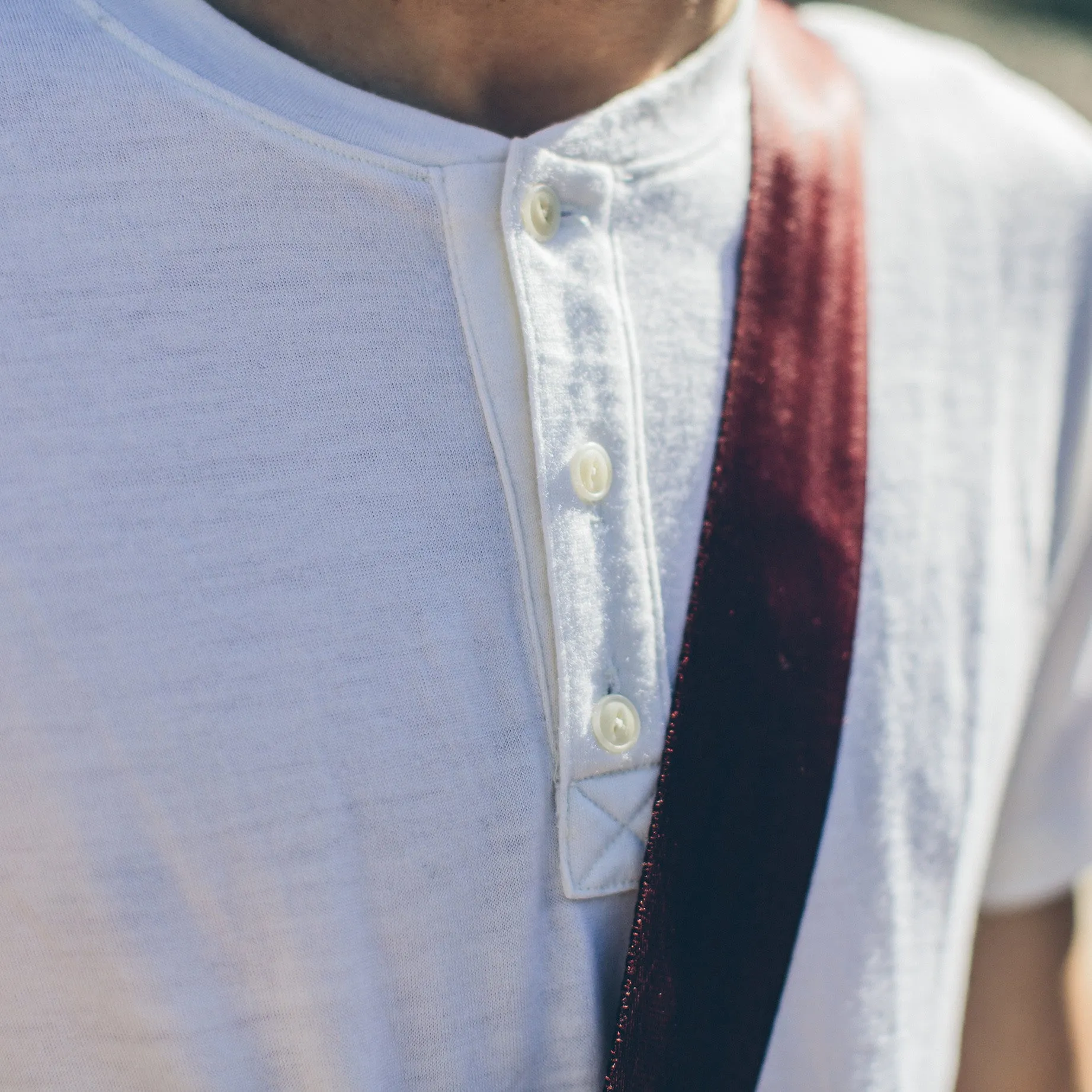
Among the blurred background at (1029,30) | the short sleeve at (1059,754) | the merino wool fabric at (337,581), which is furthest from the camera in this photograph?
the blurred background at (1029,30)

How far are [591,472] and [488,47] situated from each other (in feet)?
0.90

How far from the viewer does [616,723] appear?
761 mm

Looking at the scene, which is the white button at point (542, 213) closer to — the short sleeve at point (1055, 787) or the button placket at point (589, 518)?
the button placket at point (589, 518)

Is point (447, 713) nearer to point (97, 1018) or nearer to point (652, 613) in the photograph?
point (652, 613)

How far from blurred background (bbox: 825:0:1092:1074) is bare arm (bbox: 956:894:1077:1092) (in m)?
3.36

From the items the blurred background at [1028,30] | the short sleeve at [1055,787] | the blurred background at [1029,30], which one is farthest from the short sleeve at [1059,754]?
the blurred background at [1028,30]

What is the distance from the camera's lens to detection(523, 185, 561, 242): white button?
0.76 meters

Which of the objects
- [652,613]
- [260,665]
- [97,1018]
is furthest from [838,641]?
[97,1018]

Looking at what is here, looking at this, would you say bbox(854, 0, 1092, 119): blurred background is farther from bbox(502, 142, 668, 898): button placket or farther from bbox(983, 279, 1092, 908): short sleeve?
bbox(502, 142, 668, 898): button placket

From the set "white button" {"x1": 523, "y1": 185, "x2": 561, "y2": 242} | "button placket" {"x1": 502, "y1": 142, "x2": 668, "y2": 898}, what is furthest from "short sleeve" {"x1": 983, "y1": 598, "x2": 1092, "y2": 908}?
"white button" {"x1": 523, "y1": 185, "x2": 561, "y2": 242}

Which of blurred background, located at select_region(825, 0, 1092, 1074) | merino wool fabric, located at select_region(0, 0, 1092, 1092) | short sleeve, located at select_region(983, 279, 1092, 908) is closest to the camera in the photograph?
merino wool fabric, located at select_region(0, 0, 1092, 1092)

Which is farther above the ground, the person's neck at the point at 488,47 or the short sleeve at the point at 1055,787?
the person's neck at the point at 488,47

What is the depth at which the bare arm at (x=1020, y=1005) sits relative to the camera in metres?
1.06

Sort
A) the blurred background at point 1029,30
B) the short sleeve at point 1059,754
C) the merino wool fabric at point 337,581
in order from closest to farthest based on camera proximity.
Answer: the merino wool fabric at point 337,581 → the short sleeve at point 1059,754 → the blurred background at point 1029,30
